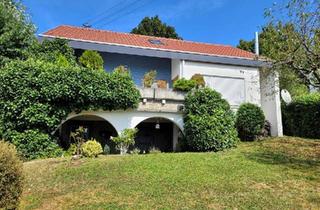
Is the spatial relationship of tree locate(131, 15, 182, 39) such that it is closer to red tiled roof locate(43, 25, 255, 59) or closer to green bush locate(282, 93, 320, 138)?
red tiled roof locate(43, 25, 255, 59)

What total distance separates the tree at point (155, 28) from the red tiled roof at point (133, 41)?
39.7ft

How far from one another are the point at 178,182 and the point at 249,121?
28.4ft

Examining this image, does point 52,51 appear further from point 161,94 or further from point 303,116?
point 303,116

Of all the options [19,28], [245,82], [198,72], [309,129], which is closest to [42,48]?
[19,28]

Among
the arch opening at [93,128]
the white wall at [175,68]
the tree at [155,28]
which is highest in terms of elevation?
the tree at [155,28]

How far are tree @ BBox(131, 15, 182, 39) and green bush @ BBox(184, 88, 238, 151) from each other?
20.8m

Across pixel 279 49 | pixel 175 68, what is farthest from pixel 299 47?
pixel 175 68

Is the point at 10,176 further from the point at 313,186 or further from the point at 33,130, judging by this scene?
the point at 313,186

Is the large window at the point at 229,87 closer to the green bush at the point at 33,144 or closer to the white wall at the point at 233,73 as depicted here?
the white wall at the point at 233,73

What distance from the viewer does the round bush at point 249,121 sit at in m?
18.0

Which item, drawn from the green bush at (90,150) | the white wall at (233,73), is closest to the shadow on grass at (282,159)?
the green bush at (90,150)

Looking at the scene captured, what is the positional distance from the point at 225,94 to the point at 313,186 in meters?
10.3

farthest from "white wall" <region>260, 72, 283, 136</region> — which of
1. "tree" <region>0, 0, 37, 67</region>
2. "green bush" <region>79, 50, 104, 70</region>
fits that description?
"tree" <region>0, 0, 37, 67</region>

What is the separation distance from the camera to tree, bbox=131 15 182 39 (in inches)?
1442
